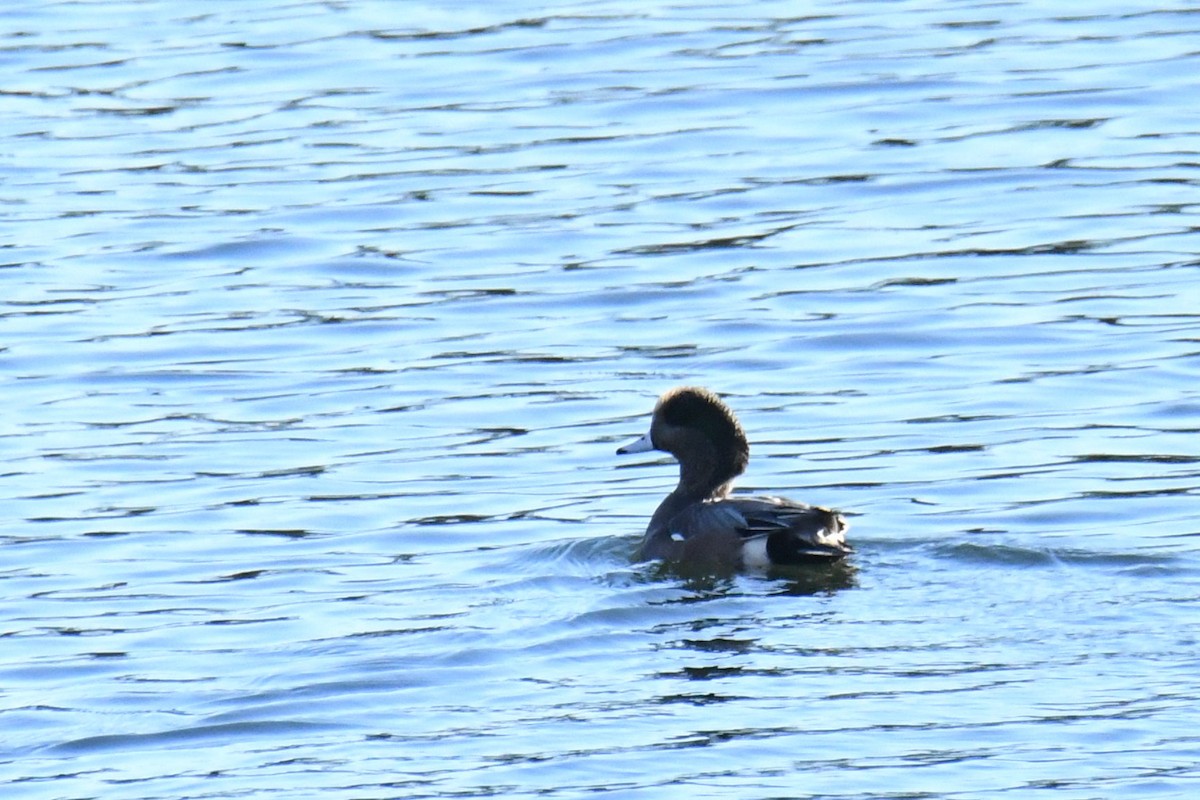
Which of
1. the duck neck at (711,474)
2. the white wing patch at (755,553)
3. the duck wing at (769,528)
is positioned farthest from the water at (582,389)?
the duck neck at (711,474)

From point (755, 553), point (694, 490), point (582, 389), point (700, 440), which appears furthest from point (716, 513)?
point (582, 389)

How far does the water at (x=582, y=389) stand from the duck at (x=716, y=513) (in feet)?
0.65

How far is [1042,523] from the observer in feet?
39.7

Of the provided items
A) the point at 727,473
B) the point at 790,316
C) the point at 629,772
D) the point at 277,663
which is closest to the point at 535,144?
the point at 790,316

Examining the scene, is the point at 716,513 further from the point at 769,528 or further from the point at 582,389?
the point at 582,389

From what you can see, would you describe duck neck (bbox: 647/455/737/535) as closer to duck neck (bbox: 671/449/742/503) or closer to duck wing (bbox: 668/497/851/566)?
duck neck (bbox: 671/449/742/503)

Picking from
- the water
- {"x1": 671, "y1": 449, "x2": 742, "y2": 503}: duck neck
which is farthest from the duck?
the water

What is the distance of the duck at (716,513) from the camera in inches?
444

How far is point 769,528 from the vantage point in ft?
37.5

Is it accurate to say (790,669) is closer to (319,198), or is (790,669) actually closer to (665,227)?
(665,227)

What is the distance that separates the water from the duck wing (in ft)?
0.60

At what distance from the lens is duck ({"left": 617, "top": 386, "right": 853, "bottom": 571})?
11273mm

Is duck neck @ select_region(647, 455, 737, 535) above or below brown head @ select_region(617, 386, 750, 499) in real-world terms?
below

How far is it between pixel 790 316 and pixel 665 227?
2498mm
